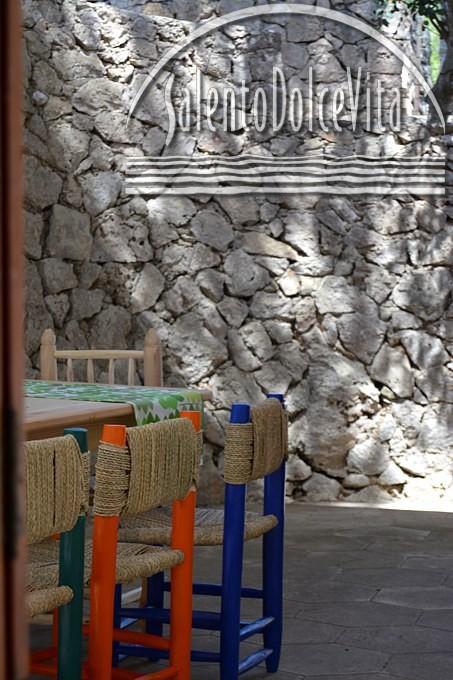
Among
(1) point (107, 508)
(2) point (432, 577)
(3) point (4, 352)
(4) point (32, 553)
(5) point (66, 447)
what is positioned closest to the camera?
(3) point (4, 352)

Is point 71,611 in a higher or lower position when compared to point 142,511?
lower

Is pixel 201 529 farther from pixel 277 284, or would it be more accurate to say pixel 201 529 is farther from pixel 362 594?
pixel 277 284

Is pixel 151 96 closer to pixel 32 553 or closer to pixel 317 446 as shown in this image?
pixel 317 446

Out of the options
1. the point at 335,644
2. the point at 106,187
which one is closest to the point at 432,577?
the point at 335,644

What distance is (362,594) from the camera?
3211mm

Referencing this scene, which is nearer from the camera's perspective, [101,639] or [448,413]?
[101,639]

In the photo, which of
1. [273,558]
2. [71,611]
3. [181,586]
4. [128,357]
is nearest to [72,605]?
[71,611]

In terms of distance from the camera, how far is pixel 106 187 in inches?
184

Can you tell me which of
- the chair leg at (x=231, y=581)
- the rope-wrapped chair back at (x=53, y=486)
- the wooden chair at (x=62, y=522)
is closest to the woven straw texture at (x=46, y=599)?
the wooden chair at (x=62, y=522)

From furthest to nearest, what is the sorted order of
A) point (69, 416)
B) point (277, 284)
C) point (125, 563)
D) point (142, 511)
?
point (277, 284) < point (69, 416) < point (125, 563) < point (142, 511)

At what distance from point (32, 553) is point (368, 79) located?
11.5ft

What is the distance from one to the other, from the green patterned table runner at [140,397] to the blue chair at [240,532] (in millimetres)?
253

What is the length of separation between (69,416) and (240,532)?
45cm

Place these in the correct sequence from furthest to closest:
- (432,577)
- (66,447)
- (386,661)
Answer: (432,577) → (386,661) → (66,447)
